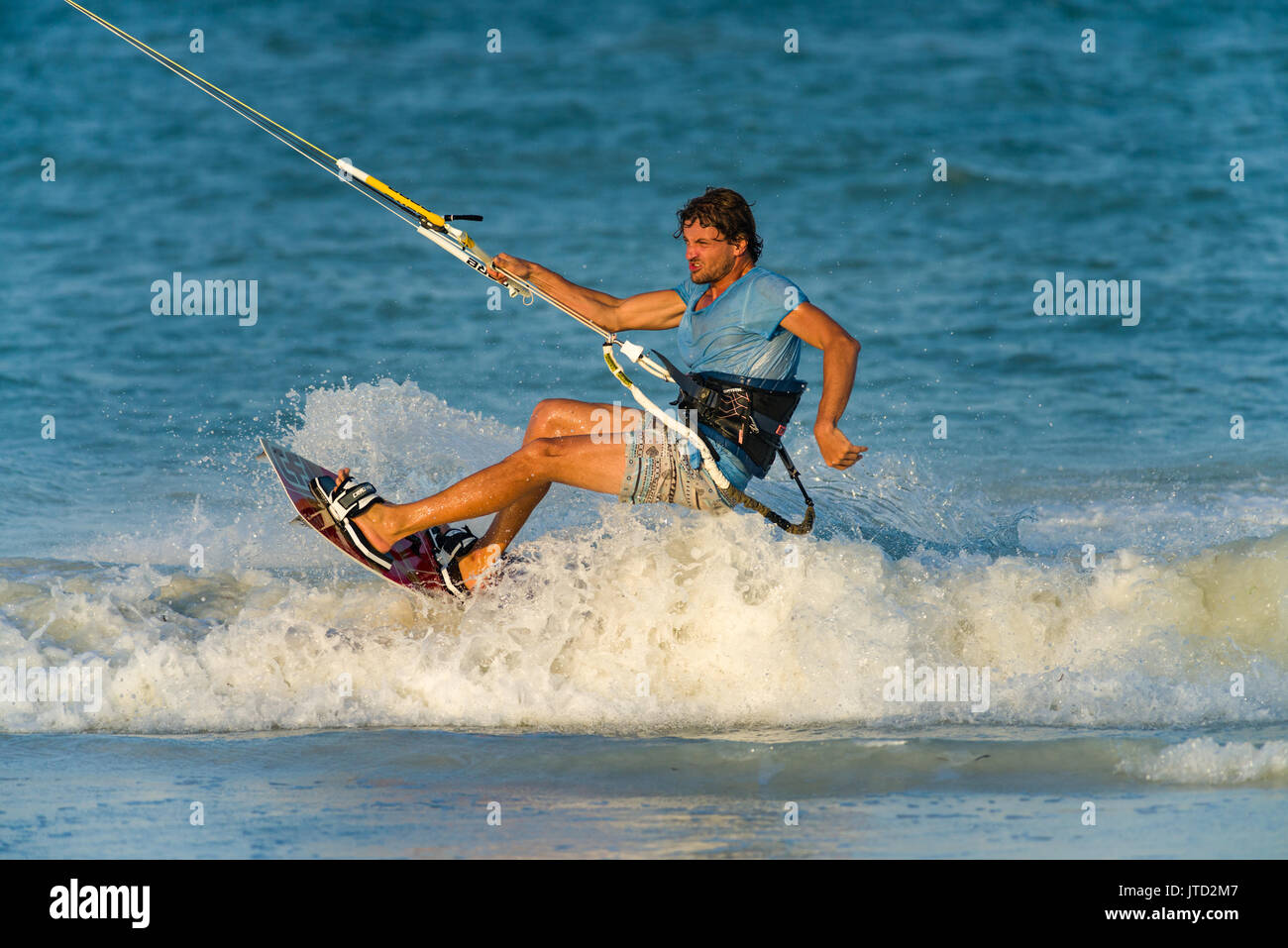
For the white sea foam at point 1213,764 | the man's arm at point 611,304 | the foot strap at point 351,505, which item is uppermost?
the man's arm at point 611,304

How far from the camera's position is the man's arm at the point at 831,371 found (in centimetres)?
478

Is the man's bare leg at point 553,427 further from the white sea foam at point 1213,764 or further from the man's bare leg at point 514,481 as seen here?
the white sea foam at point 1213,764

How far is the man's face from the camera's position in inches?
203

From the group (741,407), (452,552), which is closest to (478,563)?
(452,552)

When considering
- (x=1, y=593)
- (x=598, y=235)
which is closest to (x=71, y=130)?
(x=598, y=235)

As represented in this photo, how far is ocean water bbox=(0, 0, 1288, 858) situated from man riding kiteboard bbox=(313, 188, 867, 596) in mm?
421

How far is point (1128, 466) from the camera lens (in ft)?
30.2

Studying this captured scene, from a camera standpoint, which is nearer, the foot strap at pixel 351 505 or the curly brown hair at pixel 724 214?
the curly brown hair at pixel 724 214

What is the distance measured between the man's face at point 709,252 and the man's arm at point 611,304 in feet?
1.24

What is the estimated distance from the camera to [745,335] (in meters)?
5.16

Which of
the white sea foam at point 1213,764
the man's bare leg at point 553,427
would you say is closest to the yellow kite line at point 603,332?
the man's bare leg at point 553,427

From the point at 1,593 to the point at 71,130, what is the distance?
472 inches

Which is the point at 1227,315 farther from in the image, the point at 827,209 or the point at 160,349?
the point at 160,349

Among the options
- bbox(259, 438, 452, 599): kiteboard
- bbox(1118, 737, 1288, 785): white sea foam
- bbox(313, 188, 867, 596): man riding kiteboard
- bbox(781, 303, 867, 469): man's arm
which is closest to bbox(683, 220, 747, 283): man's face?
bbox(313, 188, 867, 596): man riding kiteboard
